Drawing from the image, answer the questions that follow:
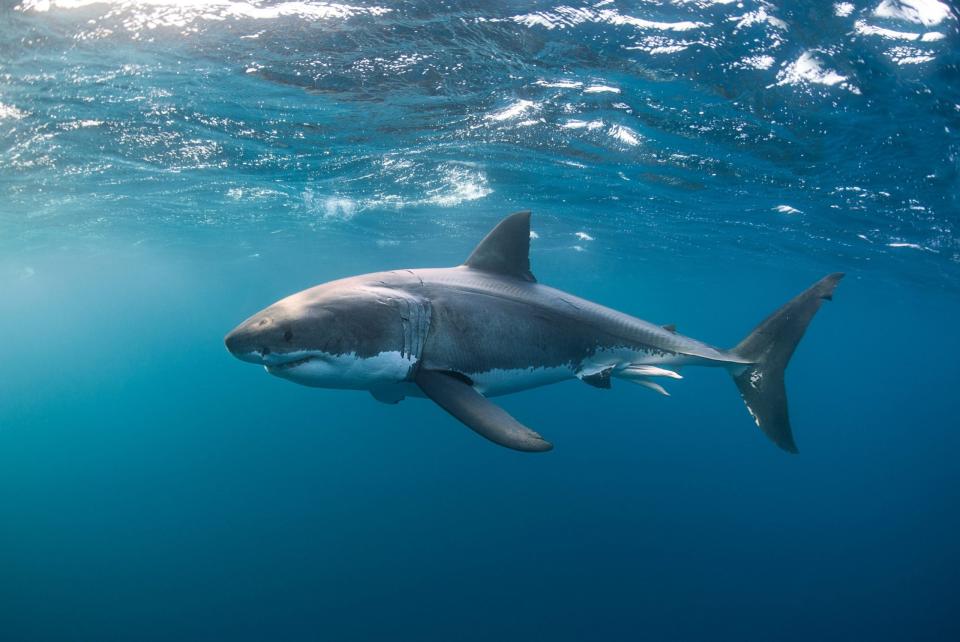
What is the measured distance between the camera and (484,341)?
441cm

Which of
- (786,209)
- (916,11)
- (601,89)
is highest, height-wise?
(916,11)

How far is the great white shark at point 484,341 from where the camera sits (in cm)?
341

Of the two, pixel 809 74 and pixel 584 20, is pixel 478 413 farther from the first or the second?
pixel 809 74

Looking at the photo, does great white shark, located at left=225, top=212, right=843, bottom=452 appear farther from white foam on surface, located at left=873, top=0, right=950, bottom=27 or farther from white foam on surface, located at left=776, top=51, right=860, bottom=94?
white foam on surface, located at left=776, top=51, right=860, bottom=94

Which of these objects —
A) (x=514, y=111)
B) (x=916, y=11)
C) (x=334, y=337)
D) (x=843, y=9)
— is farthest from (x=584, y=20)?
(x=334, y=337)

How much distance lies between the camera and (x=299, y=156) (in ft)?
50.7

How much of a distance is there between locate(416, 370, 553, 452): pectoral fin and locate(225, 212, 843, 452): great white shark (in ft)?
0.03

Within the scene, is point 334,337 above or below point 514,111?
below

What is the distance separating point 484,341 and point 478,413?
1.23 metres

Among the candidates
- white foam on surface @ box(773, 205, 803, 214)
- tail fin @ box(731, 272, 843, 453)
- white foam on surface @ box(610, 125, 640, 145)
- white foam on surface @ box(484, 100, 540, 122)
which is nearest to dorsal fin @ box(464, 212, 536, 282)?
tail fin @ box(731, 272, 843, 453)

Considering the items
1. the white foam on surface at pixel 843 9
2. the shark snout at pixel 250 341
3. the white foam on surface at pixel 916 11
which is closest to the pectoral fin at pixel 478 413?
the shark snout at pixel 250 341

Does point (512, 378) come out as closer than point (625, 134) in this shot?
Yes

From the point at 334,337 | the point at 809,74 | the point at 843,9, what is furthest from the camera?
the point at 809,74

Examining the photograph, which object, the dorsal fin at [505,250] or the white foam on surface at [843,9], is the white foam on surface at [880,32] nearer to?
the white foam on surface at [843,9]
